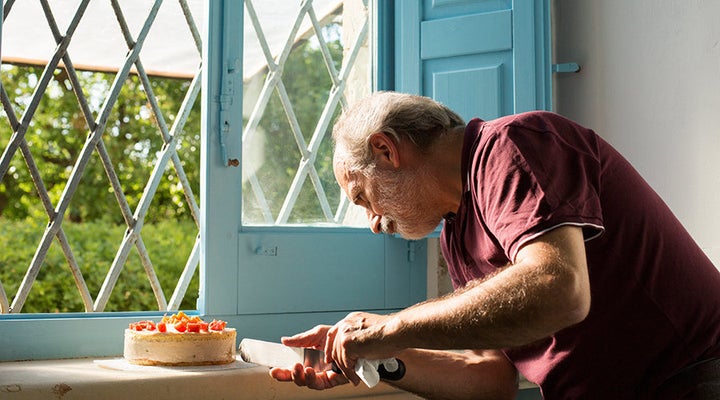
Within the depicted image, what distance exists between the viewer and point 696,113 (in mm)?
2166

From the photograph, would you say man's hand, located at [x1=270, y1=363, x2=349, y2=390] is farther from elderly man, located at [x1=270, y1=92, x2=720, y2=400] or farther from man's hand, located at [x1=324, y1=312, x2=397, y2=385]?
man's hand, located at [x1=324, y1=312, x2=397, y2=385]

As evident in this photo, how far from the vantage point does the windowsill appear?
5.18 ft

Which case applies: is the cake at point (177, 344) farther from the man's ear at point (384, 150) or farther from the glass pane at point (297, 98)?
the man's ear at point (384, 150)

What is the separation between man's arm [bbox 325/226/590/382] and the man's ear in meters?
0.29

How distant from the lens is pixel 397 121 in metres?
1.37

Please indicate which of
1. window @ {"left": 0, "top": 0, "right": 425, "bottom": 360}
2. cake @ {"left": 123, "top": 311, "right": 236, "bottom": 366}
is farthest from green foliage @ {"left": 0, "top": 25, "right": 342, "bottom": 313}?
cake @ {"left": 123, "top": 311, "right": 236, "bottom": 366}

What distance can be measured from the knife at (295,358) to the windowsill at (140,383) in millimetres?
98

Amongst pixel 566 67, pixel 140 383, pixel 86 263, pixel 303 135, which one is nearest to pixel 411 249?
pixel 303 135

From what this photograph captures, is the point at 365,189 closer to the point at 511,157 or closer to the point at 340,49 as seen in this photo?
the point at 511,157

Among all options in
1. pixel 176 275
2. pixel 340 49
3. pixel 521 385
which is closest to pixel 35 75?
pixel 176 275

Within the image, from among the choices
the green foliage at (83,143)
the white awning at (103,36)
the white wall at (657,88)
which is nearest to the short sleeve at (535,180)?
the white wall at (657,88)

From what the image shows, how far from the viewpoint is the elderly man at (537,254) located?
1098 mm

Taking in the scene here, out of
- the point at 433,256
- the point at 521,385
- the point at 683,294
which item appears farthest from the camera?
the point at 433,256

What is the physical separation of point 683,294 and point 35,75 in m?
7.06
